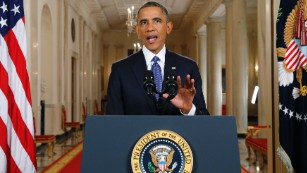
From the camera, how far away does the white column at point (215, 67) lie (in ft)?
57.6

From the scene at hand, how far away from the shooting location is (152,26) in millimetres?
1972

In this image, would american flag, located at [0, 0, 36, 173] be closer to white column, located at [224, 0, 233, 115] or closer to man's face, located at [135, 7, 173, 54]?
man's face, located at [135, 7, 173, 54]

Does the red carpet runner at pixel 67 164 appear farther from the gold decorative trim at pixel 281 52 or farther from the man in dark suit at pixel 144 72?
the man in dark suit at pixel 144 72

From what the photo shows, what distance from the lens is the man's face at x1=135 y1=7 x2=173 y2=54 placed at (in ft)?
6.49

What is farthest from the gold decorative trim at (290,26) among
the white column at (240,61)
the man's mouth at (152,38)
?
the white column at (240,61)

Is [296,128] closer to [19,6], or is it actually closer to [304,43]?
[304,43]

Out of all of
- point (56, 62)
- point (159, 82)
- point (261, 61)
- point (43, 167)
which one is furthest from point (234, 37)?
point (159, 82)

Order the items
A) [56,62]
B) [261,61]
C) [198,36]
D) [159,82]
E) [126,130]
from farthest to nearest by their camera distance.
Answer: [198,36] → [56,62] → [261,61] → [159,82] → [126,130]

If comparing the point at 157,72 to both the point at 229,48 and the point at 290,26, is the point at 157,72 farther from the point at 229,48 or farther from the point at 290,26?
the point at 229,48

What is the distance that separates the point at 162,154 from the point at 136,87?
671 mm

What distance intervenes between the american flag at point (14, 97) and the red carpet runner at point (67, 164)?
2489 millimetres

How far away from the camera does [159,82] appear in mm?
2027

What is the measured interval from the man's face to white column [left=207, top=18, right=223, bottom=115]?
15631 millimetres

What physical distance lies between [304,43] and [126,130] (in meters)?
2.86
